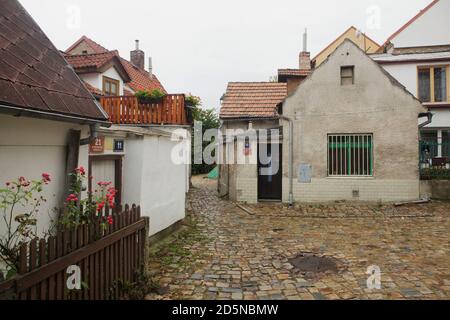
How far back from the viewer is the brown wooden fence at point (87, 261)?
8.92 ft

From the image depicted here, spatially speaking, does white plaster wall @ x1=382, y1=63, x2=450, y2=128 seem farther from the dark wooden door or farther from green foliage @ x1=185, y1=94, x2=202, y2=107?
green foliage @ x1=185, y1=94, x2=202, y2=107

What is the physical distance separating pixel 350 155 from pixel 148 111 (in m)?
8.09

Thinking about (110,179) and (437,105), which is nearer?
(110,179)

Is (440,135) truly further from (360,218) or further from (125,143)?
(125,143)

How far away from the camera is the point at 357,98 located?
11.9 meters

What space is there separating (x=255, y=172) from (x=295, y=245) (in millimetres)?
5553

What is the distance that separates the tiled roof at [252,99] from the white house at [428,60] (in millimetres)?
5677

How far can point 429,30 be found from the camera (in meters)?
15.6

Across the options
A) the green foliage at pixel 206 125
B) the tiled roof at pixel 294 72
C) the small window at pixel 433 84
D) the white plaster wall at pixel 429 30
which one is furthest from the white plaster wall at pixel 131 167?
the green foliage at pixel 206 125

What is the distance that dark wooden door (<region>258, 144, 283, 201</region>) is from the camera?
12.6m

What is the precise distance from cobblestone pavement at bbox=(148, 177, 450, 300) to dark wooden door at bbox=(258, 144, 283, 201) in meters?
1.74

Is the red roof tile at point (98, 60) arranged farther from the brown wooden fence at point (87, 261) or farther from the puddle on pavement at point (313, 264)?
the puddle on pavement at point (313, 264)

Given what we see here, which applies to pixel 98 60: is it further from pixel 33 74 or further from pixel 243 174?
pixel 33 74
